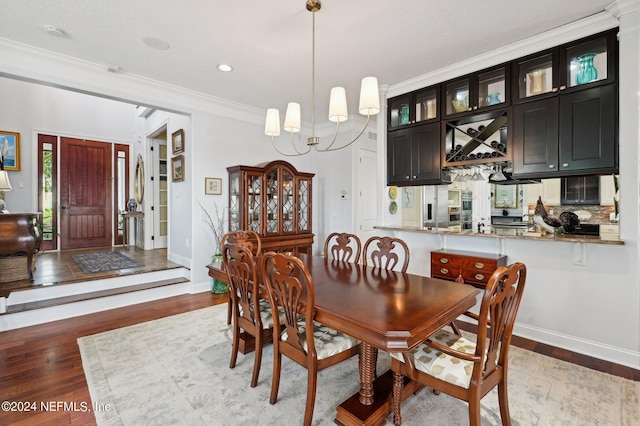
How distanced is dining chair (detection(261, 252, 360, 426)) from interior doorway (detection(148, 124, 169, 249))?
5.69 m

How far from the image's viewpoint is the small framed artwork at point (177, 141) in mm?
4793

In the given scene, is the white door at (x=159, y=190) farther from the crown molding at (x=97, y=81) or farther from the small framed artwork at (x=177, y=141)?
the crown molding at (x=97, y=81)

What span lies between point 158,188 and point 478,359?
6.79 metres

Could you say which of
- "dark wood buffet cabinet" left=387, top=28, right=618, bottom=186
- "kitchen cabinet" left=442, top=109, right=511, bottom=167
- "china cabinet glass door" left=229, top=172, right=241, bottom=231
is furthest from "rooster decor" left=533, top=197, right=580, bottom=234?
"china cabinet glass door" left=229, top=172, right=241, bottom=231

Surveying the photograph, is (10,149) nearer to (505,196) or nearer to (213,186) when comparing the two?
(213,186)

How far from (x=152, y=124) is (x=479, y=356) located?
670 centimetres

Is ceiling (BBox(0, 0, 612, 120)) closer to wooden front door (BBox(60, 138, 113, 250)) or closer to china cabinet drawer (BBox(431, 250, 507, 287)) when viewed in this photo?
china cabinet drawer (BBox(431, 250, 507, 287))

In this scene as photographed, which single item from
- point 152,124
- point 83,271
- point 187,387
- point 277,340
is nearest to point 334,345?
point 277,340

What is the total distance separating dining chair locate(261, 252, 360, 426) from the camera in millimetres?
1663

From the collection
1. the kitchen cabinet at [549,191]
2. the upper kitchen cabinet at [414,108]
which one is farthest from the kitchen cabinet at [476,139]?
the kitchen cabinet at [549,191]

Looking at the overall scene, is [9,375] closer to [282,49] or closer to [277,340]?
[277,340]

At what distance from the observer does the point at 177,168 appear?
5004 millimetres

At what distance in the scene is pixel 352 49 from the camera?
3.00m

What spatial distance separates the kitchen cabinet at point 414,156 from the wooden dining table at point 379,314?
1.66 metres
